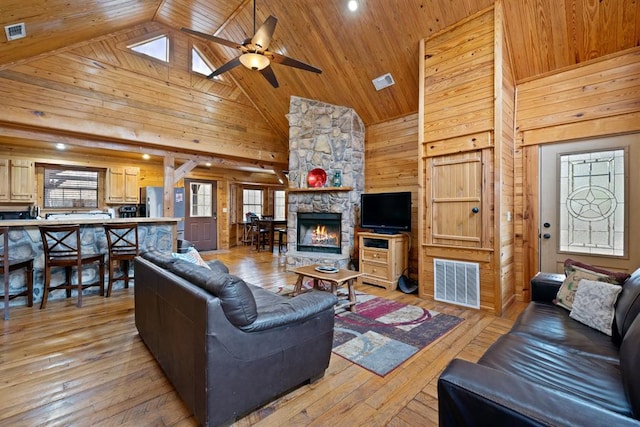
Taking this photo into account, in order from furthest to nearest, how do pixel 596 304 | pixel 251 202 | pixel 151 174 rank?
pixel 251 202, pixel 151 174, pixel 596 304

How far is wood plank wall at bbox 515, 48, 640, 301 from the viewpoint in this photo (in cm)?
320

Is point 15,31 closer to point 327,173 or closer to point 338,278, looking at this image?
point 327,173

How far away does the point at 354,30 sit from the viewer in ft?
13.6

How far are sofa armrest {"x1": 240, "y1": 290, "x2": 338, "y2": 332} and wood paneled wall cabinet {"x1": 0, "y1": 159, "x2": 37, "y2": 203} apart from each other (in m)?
6.97

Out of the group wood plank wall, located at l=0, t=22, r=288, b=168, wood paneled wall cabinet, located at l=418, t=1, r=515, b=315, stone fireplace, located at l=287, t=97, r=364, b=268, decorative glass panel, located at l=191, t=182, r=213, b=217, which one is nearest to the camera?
wood paneled wall cabinet, located at l=418, t=1, r=515, b=315

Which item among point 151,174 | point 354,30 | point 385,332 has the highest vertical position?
point 354,30

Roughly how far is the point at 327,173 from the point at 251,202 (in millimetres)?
4794

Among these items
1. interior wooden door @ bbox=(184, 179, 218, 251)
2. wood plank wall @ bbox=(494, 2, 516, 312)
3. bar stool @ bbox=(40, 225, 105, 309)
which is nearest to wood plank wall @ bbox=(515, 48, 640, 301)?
wood plank wall @ bbox=(494, 2, 516, 312)

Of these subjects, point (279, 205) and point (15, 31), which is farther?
point (279, 205)

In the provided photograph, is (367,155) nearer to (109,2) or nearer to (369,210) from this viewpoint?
(369,210)

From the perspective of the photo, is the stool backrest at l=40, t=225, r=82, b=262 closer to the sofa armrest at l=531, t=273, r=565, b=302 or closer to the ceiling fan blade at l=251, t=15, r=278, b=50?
the ceiling fan blade at l=251, t=15, r=278, b=50

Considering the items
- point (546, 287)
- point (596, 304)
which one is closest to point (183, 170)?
point (546, 287)

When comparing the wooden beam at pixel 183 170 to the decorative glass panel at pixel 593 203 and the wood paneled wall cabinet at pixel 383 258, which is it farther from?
the decorative glass panel at pixel 593 203

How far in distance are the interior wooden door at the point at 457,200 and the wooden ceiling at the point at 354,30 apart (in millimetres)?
1458
